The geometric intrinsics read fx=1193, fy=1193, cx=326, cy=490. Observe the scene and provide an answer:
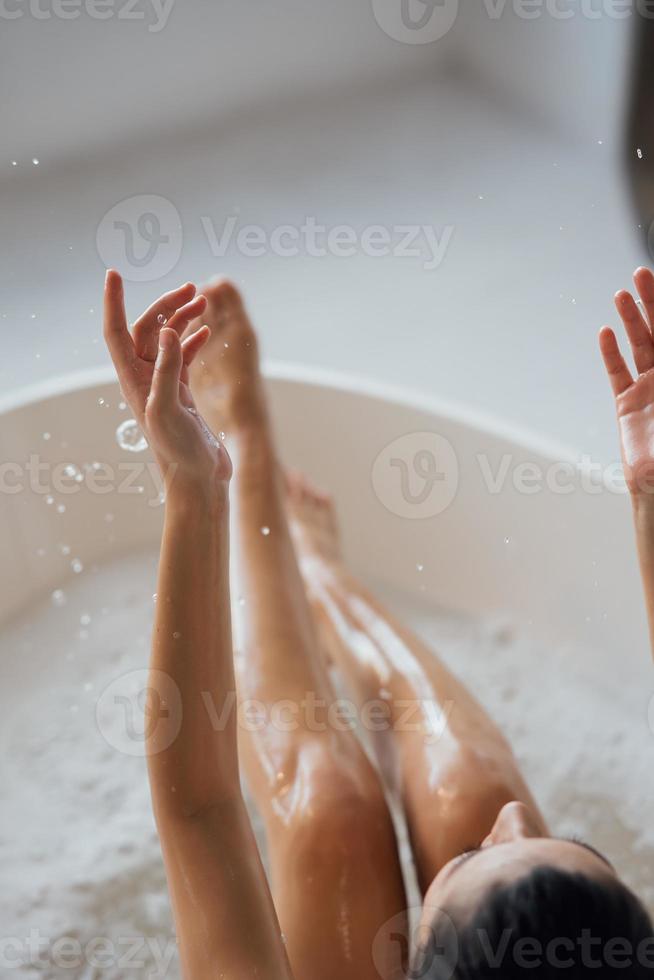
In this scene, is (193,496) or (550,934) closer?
(550,934)

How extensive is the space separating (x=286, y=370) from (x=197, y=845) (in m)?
0.73

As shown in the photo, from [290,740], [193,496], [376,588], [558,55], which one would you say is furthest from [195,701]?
[558,55]

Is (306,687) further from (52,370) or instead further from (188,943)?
(52,370)

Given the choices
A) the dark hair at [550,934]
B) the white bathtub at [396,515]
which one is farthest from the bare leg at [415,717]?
the dark hair at [550,934]

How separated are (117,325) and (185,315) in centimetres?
5

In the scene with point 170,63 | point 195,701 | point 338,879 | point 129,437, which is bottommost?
point 338,879

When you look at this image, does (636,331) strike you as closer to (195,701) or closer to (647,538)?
(647,538)

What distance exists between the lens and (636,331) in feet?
2.75

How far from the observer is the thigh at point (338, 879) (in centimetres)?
85

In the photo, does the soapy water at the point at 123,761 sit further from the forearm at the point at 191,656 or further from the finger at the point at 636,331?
the finger at the point at 636,331

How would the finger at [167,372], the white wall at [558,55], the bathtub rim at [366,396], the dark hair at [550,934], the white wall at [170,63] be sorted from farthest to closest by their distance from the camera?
the white wall at [558,55] → the white wall at [170,63] → the bathtub rim at [366,396] → the finger at [167,372] → the dark hair at [550,934]

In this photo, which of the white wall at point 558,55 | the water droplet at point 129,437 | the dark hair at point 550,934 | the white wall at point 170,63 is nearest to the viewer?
the dark hair at point 550,934

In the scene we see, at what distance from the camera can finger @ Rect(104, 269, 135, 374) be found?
77 cm

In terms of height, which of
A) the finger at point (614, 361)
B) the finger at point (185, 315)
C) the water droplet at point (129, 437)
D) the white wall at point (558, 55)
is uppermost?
the white wall at point (558, 55)
